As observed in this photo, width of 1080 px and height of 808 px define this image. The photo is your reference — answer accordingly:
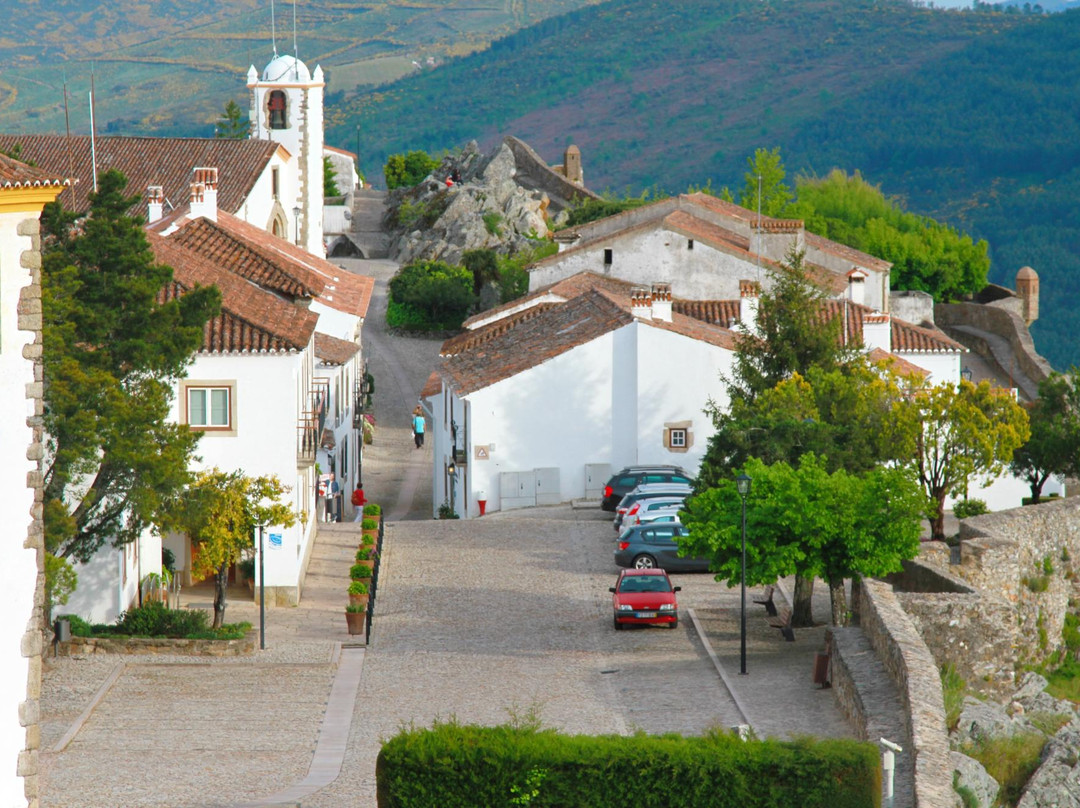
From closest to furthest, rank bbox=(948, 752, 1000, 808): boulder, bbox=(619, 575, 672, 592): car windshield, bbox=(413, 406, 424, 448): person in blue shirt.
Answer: bbox=(948, 752, 1000, 808): boulder → bbox=(619, 575, 672, 592): car windshield → bbox=(413, 406, 424, 448): person in blue shirt

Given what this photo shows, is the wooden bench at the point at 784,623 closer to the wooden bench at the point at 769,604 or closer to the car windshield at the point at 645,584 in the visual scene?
the wooden bench at the point at 769,604

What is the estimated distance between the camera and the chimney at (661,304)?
137 ft

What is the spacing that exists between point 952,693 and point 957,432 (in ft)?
39.7

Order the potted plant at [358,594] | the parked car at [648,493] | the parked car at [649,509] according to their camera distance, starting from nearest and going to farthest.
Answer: the potted plant at [358,594]
the parked car at [649,509]
the parked car at [648,493]

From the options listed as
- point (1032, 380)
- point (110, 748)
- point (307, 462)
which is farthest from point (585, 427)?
point (1032, 380)

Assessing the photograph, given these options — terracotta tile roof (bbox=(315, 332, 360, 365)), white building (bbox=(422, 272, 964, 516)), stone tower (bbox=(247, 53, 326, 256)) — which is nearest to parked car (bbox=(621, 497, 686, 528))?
white building (bbox=(422, 272, 964, 516))

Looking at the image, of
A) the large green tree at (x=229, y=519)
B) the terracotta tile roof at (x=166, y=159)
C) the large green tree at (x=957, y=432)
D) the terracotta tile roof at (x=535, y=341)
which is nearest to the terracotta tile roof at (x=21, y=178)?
the large green tree at (x=229, y=519)

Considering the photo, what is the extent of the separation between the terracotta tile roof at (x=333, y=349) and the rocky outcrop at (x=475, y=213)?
116 ft

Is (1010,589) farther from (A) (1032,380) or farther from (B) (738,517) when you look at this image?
(A) (1032,380)

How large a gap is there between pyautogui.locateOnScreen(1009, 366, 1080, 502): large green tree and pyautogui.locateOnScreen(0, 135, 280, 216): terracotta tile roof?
33164 millimetres

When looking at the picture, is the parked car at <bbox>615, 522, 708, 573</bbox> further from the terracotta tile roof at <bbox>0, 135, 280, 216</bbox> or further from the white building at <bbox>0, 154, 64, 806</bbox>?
the terracotta tile roof at <bbox>0, 135, 280, 216</bbox>

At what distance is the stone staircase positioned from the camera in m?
98.6

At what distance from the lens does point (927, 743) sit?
714 inches

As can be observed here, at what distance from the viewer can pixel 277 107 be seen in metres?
77.7
